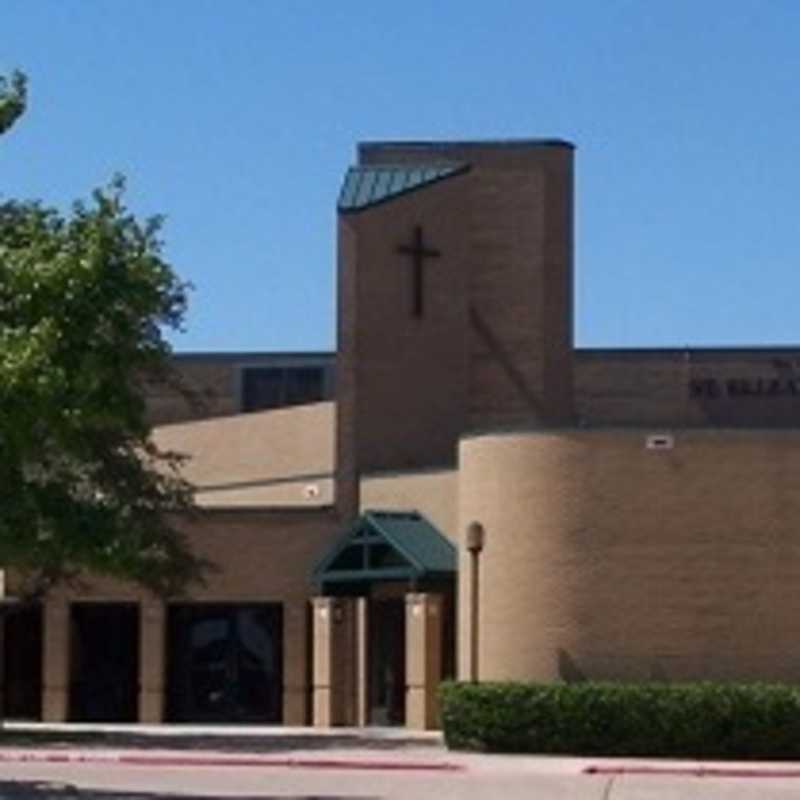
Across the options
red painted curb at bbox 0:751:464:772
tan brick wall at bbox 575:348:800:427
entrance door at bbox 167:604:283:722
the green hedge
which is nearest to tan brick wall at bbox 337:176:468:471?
entrance door at bbox 167:604:283:722

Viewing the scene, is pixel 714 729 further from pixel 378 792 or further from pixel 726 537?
pixel 378 792

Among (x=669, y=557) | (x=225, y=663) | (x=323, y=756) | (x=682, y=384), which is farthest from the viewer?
(x=682, y=384)

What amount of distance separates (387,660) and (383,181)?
9317 mm

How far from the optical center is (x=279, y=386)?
66500mm

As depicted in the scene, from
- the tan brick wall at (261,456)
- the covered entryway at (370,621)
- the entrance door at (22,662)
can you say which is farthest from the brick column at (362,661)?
the entrance door at (22,662)

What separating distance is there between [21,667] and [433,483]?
9.65 meters

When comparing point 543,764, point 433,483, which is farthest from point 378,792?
point 433,483

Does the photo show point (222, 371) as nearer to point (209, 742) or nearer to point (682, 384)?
point (682, 384)

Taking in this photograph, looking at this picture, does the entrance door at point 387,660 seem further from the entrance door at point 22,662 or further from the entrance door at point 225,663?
the entrance door at point 22,662

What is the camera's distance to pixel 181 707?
48.4 meters

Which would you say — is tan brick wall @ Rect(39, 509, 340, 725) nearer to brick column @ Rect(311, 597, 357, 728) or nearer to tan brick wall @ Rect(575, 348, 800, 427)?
brick column @ Rect(311, 597, 357, 728)

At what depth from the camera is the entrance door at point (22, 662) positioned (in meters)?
49.0

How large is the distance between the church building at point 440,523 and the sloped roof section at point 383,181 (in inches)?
3.3

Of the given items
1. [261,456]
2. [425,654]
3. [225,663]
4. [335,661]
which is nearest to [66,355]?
[425,654]
